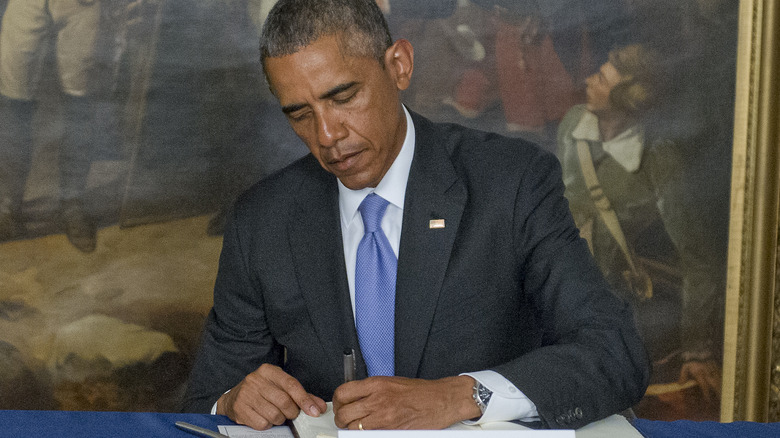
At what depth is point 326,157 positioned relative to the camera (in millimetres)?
2213

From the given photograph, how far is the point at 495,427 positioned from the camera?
5.56ft

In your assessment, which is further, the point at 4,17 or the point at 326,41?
the point at 4,17

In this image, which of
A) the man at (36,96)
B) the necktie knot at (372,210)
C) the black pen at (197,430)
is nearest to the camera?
the black pen at (197,430)

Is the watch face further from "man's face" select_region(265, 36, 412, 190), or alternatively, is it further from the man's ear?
the man's ear

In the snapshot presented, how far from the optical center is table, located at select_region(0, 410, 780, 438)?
1.67 meters

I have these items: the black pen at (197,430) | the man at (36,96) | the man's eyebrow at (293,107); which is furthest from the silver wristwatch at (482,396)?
the man at (36,96)

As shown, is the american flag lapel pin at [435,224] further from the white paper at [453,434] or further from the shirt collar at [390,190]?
the white paper at [453,434]

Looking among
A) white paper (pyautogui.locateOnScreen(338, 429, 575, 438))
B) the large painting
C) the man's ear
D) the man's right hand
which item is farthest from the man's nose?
the large painting

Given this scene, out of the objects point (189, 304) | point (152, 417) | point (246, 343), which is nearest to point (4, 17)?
point (189, 304)

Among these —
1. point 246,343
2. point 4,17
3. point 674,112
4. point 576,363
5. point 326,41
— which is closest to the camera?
point 576,363

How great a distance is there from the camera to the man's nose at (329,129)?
2.16 metres

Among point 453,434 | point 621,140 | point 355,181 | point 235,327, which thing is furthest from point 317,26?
point 621,140

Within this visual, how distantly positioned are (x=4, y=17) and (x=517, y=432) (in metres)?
3.08

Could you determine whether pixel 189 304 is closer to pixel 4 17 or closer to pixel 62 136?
pixel 62 136
